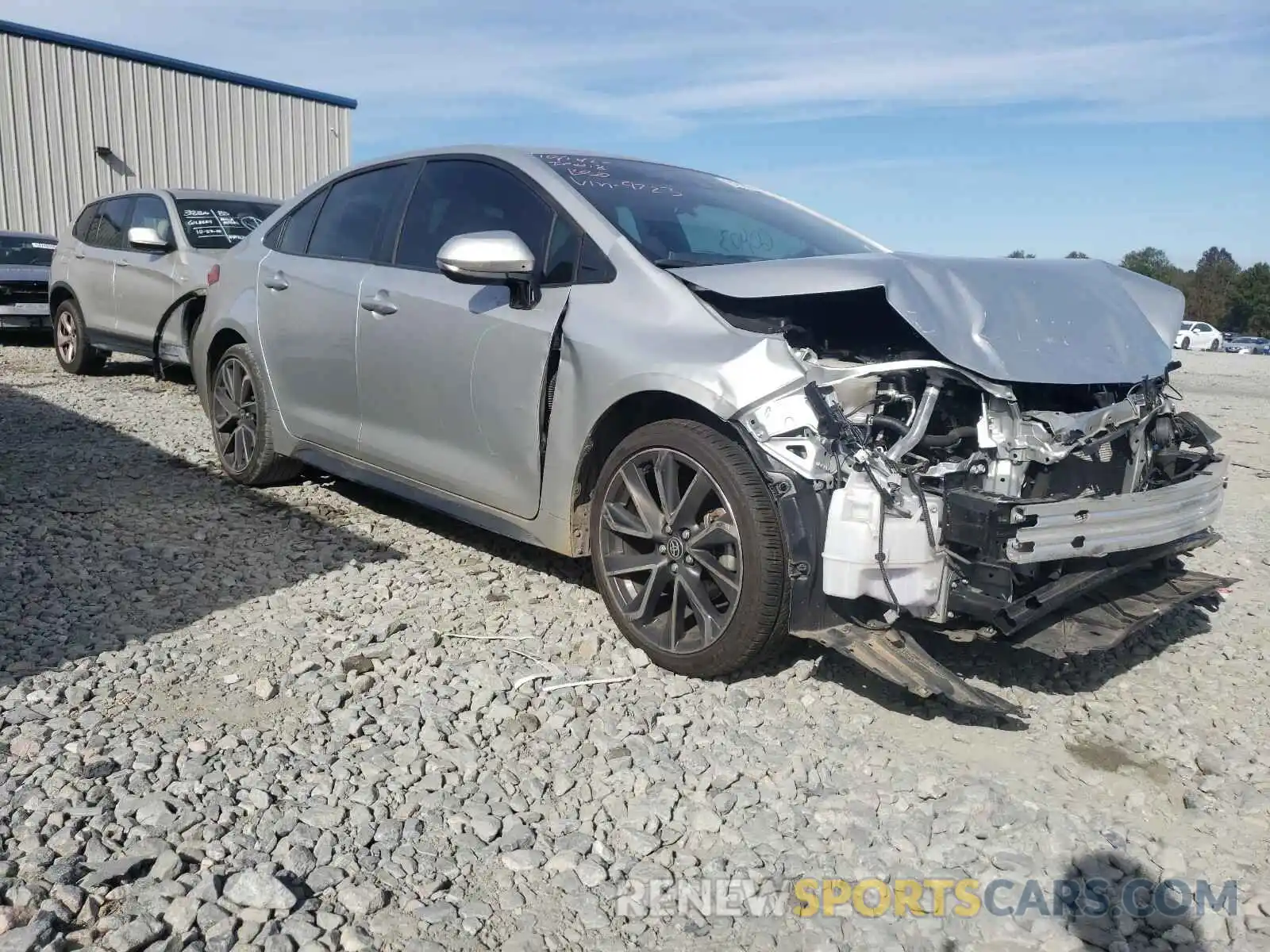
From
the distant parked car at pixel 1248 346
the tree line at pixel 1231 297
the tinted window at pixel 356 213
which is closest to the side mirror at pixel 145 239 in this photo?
the tinted window at pixel 356 213

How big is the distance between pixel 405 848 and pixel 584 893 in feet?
1.51

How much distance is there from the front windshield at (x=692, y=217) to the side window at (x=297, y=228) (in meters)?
1.51

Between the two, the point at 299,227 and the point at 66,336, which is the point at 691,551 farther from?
the point at 66,336

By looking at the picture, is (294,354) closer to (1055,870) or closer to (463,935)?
(463,935)

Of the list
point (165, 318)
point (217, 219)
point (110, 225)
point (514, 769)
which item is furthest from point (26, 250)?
point (514, 769)

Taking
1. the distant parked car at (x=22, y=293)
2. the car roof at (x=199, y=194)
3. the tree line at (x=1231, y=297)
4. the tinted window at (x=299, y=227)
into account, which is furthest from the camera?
the tree line at (x=1231, y=297)

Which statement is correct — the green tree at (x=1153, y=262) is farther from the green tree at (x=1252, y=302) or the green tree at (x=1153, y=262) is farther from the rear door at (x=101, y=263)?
the rear door at (x=101, y=263)

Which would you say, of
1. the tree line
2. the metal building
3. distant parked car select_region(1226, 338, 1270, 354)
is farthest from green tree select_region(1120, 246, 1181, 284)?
the metal building

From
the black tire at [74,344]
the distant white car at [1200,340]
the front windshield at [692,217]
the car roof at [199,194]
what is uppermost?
the front windshield at [692,217]

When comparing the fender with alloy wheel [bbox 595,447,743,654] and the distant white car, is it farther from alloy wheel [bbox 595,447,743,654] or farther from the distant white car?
the distant white car

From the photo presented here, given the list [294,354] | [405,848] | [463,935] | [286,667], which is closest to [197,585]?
[286,667]

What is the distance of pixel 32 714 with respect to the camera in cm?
311

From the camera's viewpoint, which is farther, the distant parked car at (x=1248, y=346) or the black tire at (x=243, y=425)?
the distant parked car at (x=1248, y=346)

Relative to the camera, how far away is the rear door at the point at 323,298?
15.4 feet
